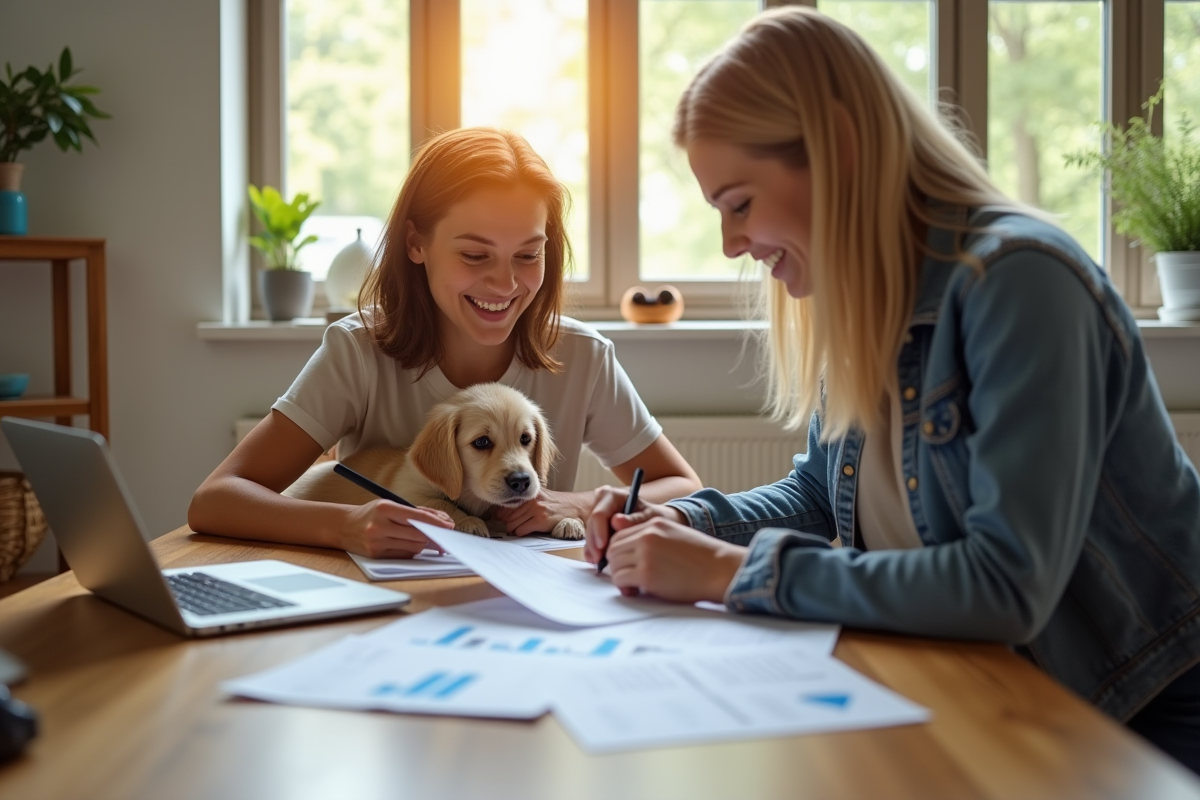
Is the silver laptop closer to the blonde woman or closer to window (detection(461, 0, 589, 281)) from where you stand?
the blonde woman

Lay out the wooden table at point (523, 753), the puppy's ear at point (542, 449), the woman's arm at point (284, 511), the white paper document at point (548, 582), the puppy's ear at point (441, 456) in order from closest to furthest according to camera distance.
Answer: the wooden table at point (523, 753) < the white paper document at point (548, 582) < the woman's arm at point (284, 511) < the puppy's ear at point (441, 456) < the puppy's ear at point (542, 449)

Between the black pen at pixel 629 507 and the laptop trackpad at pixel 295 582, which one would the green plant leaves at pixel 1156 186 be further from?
the laptop trackpad at pixel 295 582

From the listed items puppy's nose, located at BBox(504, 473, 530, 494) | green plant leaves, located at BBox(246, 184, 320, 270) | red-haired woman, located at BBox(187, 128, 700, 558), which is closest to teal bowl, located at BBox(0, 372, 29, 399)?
green plant leaves, located at BBox(246, 184, 320, 270)

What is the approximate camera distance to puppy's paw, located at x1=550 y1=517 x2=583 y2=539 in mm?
1551

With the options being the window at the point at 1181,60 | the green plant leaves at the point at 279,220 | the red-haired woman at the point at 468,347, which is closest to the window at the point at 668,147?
the green plant leaves at the point at 279,220

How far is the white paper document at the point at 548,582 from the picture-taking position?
0.99 metres

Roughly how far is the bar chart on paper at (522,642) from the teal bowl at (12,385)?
2545mm

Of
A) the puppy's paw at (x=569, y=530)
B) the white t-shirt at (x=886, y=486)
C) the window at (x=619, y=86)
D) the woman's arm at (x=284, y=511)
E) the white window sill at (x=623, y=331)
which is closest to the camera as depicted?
the white t-shirt at (x=886, y=486)

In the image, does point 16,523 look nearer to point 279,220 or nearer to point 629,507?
point 279,220

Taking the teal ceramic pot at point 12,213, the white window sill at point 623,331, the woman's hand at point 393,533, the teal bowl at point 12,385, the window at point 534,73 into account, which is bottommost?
the woman's hand at point 393,533

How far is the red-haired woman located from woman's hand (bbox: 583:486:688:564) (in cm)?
37

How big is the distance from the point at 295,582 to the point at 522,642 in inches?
13.9

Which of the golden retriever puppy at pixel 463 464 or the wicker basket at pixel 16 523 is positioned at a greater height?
the golden retriever puppy at pixel 463 464

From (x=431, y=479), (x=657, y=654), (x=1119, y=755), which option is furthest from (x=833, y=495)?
(x=431, y=479)
